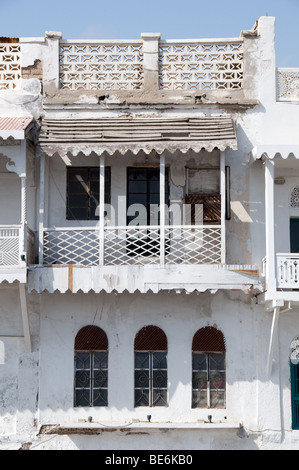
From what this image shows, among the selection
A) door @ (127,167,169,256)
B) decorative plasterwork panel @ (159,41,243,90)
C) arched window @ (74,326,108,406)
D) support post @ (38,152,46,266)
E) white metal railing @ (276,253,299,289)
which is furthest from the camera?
decorative plasterwork panel @ (159,41,243,90)

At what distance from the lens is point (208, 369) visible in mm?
16484

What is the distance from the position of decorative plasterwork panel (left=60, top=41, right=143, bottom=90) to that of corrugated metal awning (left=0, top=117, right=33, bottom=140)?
4.35ft

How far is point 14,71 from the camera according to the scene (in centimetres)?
1725

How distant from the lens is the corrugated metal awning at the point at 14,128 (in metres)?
15.8

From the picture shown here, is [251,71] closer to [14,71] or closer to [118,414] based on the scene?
[14,71]

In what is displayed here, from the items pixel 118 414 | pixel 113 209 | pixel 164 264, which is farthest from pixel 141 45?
pixel 118 414

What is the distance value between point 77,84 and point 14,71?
1.13 meters

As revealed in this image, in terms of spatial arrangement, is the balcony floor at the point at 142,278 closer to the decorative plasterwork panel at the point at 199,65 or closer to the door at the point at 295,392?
the door at the point at 295,392

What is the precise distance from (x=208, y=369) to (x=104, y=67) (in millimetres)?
5496

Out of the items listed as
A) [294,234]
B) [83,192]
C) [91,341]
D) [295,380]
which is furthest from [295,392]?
[83,192]

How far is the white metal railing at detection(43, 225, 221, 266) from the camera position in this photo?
16.5m

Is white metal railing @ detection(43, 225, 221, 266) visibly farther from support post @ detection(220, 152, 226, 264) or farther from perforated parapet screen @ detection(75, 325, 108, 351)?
perforated parapet screen @ detection(75, 325, 108, 351)

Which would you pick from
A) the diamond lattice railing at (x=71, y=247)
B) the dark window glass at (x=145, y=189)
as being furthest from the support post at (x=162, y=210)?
the diamond lattice railing at (x=71, y=247)

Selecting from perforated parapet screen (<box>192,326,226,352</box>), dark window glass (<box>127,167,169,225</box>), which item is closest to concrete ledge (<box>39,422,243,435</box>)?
perforated parapet screen (<box>192,326,226,352</box>)
